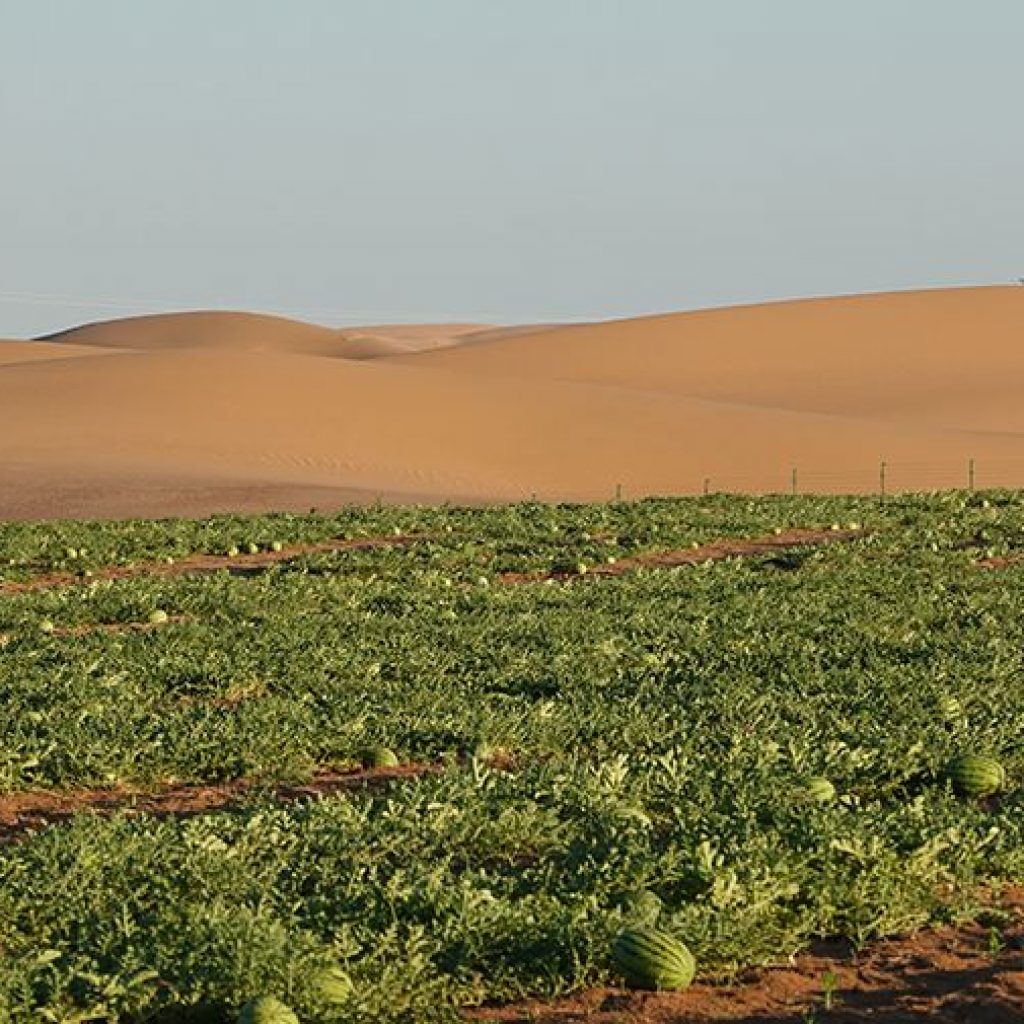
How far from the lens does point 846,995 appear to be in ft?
24.1

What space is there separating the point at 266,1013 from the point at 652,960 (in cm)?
149

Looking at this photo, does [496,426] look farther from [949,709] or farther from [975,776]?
[975,776]

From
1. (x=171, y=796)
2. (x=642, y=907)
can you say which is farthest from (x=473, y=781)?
(x=642, y=907)

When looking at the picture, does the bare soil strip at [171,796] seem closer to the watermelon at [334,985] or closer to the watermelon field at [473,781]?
the watermelon field at [473,781]

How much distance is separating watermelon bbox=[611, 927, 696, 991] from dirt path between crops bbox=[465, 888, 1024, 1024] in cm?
5

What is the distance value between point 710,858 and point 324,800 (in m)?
2.31

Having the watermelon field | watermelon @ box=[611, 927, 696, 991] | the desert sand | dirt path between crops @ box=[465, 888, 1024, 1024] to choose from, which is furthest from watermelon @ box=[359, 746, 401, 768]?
the desert sand

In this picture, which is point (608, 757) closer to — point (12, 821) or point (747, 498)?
point (12, 821)

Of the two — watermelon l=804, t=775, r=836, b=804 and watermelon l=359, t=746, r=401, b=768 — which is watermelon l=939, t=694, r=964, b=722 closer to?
watermelon l=804, t=775, r=836, b=804

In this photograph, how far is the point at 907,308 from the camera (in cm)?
11212

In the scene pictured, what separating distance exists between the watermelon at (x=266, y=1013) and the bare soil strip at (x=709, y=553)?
17.2m

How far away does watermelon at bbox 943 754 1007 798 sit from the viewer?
35.9 feet

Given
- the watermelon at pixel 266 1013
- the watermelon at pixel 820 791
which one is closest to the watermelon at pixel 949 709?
the watermelon at pixel 820 791

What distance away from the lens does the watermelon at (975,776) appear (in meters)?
10.9
